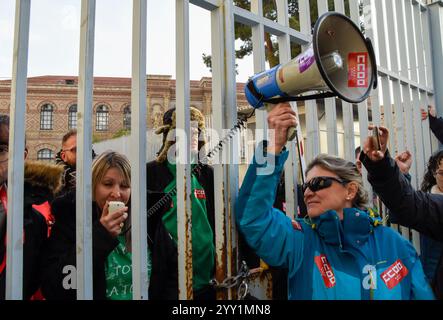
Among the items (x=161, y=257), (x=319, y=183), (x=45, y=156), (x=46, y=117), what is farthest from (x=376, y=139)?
(x=46, y=117)

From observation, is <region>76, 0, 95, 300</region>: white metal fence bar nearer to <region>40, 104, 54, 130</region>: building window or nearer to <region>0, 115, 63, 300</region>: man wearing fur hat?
<region>0, 115, 63, 300</region>: man wearing fur hat

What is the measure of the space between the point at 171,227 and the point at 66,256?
1.71 ft

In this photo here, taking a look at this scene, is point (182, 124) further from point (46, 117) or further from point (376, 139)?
point (46, 117)

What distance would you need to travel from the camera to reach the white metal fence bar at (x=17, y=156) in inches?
43.6

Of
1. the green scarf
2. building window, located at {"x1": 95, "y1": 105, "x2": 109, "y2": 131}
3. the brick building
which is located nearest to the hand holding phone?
the green scarf

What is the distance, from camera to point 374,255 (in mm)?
1706

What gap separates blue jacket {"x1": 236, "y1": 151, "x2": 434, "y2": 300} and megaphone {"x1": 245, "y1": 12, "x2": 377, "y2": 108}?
27 cm

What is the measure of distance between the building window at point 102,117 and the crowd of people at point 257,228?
87.4 feet

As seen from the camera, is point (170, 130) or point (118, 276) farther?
point (170, 130)

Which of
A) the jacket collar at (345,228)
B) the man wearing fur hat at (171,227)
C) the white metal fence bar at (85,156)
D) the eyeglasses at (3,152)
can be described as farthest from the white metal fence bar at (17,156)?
the jacket collar at (345,228)

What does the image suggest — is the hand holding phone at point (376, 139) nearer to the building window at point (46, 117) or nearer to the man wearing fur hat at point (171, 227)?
the man wearing fur hat at point (171, 227)

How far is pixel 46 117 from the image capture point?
33906 mm

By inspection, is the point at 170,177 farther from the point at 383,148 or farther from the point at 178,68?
the point at 383,148
